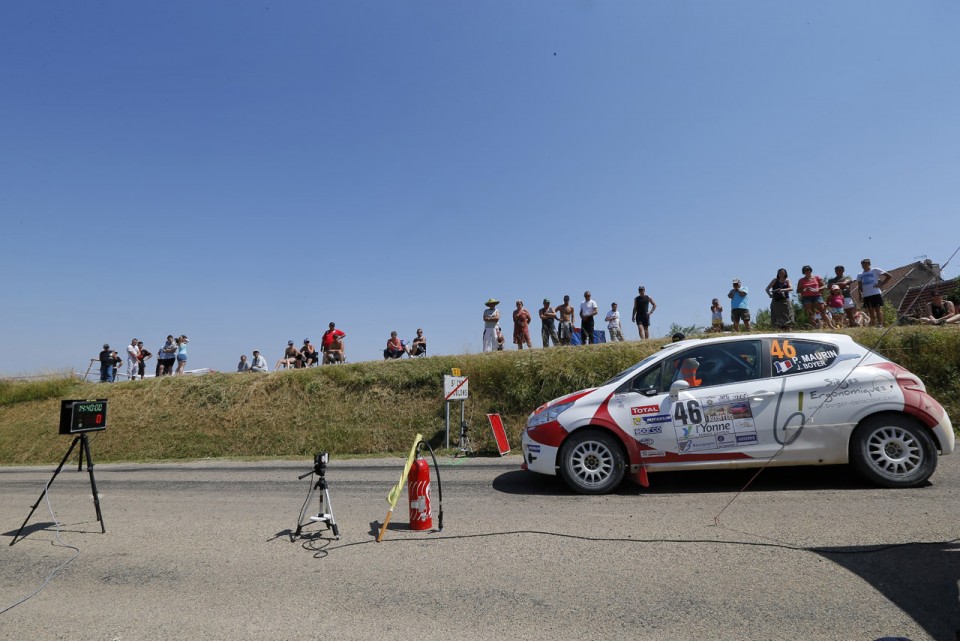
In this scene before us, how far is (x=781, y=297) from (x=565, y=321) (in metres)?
6.29

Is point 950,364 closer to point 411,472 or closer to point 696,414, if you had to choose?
point 696,414

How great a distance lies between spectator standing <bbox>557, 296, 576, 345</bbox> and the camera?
1775 centimetres

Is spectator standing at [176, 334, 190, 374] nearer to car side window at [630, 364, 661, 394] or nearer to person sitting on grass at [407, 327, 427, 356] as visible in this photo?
person sitting on grass at [407, 327, 427, 356]

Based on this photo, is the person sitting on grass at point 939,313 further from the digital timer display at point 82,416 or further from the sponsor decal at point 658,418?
the digital timer display at point 82,416

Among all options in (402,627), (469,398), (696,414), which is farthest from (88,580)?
(469,398)

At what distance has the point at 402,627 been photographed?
3.50 m

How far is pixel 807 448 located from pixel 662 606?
3.75 m

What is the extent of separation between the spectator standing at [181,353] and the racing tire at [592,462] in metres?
19.8

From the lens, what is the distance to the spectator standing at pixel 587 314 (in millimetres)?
17344

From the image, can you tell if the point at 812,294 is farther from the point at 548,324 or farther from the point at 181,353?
the point at 181,353

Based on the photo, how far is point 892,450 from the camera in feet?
20.3

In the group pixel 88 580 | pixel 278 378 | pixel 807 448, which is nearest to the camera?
pixel 88 580

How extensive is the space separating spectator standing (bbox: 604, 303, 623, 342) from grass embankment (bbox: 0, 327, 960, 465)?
474 centimetres

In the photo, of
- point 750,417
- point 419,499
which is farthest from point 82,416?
point 750,417
